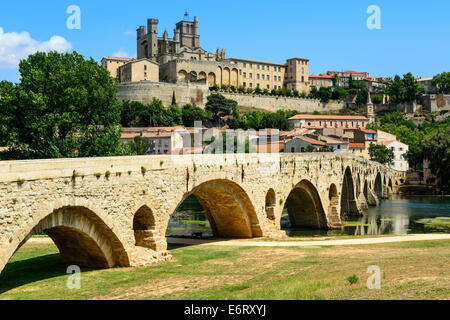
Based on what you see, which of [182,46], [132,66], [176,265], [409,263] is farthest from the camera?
[182,46]

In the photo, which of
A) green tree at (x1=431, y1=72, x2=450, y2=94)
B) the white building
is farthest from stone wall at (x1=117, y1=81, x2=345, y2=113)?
the white building

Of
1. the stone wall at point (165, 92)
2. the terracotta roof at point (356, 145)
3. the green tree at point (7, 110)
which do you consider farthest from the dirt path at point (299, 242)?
the stone wall at point (165, 92)

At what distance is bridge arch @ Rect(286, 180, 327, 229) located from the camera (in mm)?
37094

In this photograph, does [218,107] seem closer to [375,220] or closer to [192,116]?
[192,116]

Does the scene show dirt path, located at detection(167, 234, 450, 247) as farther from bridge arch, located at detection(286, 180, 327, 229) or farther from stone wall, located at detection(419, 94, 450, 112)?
stone wall, located at detection(419, 94, 450, 112)

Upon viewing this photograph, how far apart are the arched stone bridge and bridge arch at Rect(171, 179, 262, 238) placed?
58 millimetres

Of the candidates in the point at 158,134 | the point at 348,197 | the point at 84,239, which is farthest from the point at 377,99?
the point at 84,239

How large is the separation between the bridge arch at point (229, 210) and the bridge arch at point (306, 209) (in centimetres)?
995

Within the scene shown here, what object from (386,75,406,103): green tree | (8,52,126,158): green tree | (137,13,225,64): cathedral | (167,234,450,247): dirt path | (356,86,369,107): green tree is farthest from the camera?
(356,86,369,107): green tree

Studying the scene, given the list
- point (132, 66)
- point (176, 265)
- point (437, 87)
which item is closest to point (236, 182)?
point (176, 265)

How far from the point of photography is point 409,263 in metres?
16.1
